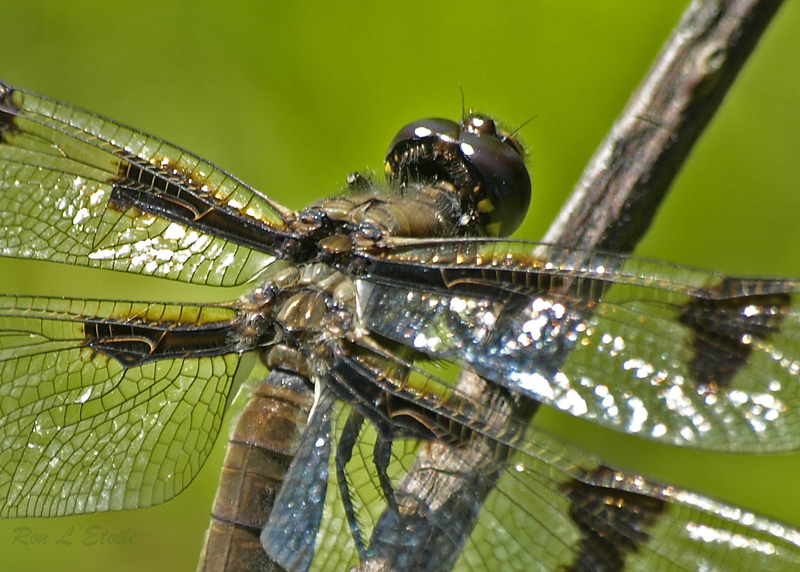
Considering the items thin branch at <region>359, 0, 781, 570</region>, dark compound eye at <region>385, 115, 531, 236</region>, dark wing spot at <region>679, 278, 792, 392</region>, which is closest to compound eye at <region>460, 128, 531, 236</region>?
dark compound eye at <region>385, 115, 531, 236</region>

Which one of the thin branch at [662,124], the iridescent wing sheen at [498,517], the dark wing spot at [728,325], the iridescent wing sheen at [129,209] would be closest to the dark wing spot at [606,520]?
the iridescent wing sheen at [498,517]

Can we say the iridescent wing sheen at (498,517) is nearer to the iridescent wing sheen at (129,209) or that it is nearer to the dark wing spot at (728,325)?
the dark wing spot at (728,325)

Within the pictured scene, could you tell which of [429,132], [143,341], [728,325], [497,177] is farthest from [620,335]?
[143,341]

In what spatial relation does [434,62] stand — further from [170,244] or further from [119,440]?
[119,440]

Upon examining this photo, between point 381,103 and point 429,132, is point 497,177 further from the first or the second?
point 381,103

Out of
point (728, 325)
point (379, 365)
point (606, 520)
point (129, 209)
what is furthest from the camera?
point (129, 209)

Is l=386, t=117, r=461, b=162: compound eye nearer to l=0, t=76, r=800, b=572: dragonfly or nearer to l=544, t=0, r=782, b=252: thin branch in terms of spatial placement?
l=0, t=76, r=800, b=572: dragonfly
